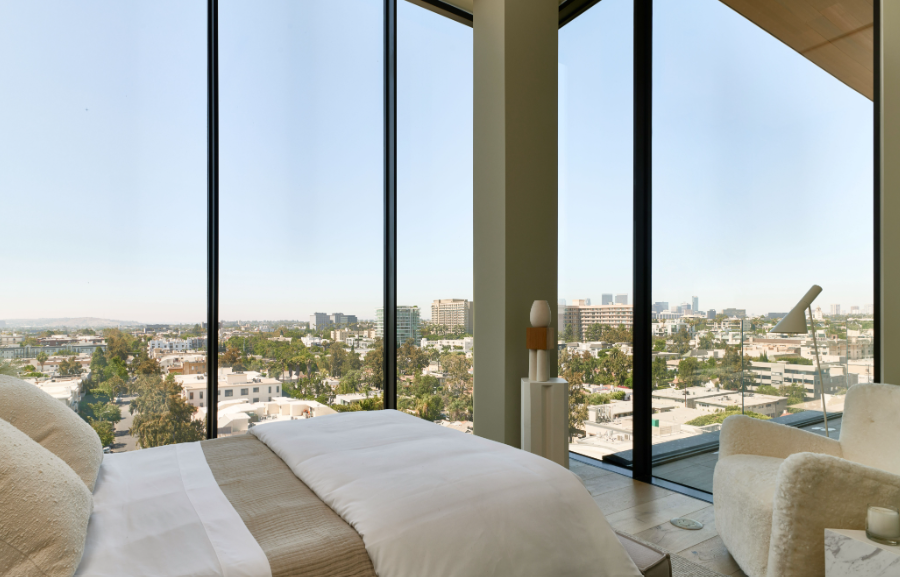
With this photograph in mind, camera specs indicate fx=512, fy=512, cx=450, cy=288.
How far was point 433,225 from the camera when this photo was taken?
12.4 ft

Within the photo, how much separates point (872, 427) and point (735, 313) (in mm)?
965

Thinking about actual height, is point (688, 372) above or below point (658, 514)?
above

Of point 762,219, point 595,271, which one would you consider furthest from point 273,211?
point 762,219

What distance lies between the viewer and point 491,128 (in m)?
3.31

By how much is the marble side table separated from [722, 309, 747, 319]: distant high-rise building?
4.66 feet

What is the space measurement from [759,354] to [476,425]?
172 centimetres

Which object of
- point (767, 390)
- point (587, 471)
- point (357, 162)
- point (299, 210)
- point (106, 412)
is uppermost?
point (357, 162)

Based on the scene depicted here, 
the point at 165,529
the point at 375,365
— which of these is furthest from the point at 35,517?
the point at 375,365

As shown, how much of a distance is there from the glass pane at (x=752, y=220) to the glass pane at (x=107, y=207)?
9.26 feet

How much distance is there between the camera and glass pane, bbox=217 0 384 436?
3062 mm

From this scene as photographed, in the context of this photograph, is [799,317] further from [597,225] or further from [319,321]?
[319,321]

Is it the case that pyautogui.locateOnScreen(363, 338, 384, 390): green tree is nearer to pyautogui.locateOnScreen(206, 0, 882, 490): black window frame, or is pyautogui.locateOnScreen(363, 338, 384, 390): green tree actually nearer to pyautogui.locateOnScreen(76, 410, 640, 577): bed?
pyautogui.locateOnScreen(206, 0, 882, 490): black window frame

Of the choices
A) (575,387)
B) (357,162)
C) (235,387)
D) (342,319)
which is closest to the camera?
(235,387)

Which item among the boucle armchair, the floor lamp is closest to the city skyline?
the floor lamp
